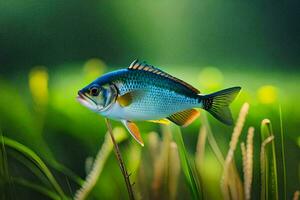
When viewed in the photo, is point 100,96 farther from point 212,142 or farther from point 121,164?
point 212,142

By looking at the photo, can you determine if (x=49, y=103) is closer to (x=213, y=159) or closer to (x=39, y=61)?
(x=39, y=61)

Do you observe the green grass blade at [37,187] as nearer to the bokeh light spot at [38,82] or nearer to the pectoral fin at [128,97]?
the bokeh light spot at [38,82]

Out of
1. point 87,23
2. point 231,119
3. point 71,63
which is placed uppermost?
point 87,23

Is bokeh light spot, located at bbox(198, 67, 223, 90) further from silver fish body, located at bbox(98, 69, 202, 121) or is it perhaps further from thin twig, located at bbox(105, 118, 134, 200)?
thin twig, located at bbox(105, 118, 134, 200)

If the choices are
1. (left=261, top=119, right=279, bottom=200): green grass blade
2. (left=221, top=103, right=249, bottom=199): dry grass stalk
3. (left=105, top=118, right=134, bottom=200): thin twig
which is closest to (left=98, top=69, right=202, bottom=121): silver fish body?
(left=105, top=118, right=134, bottom=200): thin twig

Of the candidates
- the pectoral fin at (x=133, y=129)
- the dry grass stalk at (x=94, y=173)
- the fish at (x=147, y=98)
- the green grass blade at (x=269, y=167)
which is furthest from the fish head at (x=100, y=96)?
the green grass blade at (x=269, y=167)

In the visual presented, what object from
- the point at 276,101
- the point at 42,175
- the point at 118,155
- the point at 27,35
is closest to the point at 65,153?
the point at 42,175

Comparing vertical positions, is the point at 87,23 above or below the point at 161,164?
above
